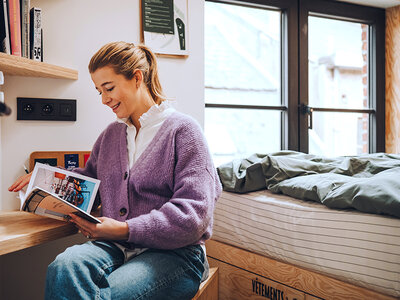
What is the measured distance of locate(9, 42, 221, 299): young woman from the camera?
981mm

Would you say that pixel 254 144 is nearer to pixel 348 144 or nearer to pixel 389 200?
pixel 348 144

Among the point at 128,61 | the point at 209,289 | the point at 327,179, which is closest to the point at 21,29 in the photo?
the point at 128,61

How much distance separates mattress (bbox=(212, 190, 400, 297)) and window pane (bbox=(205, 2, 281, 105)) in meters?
0.87

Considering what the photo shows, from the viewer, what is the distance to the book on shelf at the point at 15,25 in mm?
1352

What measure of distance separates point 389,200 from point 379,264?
196 mm

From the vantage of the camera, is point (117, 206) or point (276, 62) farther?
point (276, 62)

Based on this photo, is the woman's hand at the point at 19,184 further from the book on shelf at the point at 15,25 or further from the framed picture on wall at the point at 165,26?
the framed picture on wall at the point at 165,26

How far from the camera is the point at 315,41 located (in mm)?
2678

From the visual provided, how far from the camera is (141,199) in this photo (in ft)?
3.84

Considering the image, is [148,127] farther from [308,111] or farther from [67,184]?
[308,111]

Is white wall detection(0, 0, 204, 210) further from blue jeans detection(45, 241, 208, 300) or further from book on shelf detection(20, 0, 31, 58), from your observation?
blue jeans detection(45, 241, 208, 300)

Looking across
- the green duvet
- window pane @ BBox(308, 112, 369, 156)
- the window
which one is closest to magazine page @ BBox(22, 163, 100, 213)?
the green duvet

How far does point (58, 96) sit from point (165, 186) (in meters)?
0.77

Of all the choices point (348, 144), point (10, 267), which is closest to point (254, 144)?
point (348, 144)
